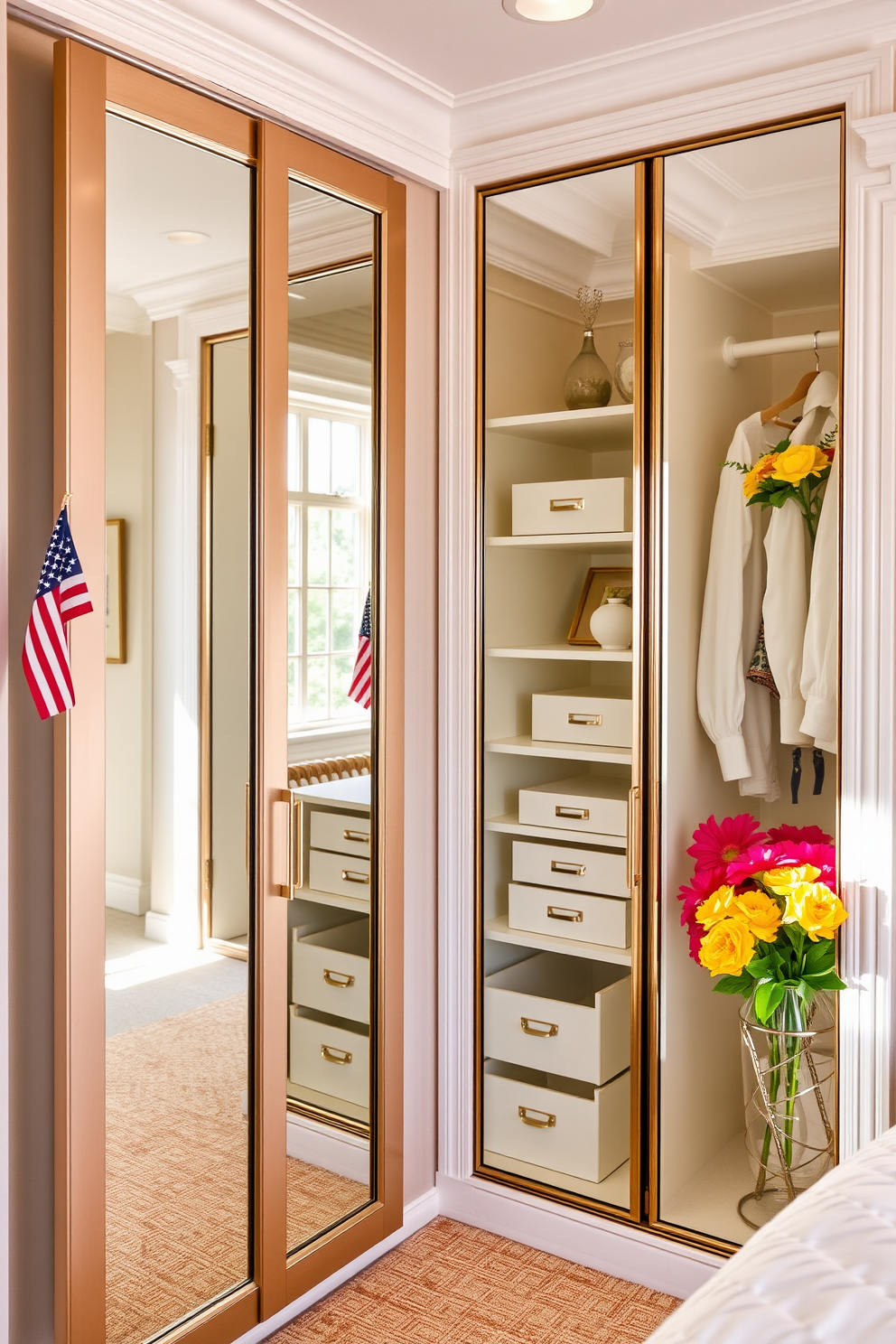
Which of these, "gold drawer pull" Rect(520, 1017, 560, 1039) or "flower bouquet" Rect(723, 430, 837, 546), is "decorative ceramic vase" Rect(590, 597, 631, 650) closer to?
"flower bouquet" Rect(723, 430, 837, 546)

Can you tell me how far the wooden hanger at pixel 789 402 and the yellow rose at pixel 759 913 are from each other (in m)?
1.01

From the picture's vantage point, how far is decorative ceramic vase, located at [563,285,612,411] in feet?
8.55

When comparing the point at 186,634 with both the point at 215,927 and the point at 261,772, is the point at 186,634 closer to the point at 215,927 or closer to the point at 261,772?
the point at 261,772

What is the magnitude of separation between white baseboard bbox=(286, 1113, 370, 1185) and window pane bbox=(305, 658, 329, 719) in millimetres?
853

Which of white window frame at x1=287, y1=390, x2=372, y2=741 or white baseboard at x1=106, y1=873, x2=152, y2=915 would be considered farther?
white window frame at x1=287, y1=390, x2=372, y2=741

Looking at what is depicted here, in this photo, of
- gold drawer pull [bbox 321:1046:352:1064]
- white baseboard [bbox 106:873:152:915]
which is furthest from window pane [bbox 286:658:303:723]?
gold drawer pull [bbox 321:1046:352:1064]

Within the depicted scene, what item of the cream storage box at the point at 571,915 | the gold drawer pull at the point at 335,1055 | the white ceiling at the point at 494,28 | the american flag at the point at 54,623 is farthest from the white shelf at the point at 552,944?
the white ceiling at the point at 494,28

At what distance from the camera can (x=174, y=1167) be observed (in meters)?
2.11

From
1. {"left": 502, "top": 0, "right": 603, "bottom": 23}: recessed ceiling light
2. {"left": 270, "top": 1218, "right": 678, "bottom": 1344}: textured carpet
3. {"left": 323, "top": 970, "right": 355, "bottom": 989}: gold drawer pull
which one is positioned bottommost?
{"left": 270, "top": 1218, "right": 678, "bottom": 1344}: textured carpet

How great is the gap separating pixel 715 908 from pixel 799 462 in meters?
0.95

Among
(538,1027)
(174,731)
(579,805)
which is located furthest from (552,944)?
(174,731)

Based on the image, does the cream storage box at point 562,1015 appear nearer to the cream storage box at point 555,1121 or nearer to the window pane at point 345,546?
the cream storage box at point 555,1121

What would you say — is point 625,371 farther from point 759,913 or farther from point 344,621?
point 759,913

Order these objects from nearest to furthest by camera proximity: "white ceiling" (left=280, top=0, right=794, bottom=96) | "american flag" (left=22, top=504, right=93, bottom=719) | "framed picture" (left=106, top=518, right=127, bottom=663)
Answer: "american flag" (left=22, top=504, right=93, bottom=719), "framed picture" (left=106, top=518, right=127, bottom=663), "white ceiling" (left=280, top=0, right=794, bottom=96)
